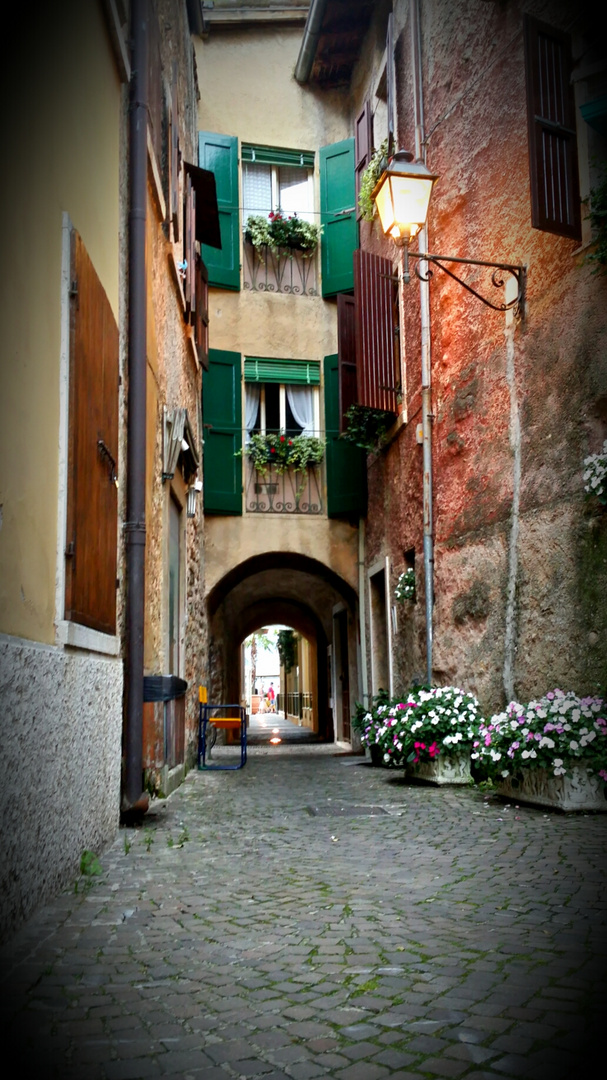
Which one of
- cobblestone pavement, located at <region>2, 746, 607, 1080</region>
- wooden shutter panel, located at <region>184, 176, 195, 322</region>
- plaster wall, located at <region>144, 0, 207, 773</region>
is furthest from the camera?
wooden shutter panel, located at <region>184, 176, 195, 322</region>

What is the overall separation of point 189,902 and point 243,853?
116cm

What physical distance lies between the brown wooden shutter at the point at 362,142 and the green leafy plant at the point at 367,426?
306 cm

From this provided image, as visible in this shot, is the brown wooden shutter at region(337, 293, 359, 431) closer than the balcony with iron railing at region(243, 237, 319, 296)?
Yes

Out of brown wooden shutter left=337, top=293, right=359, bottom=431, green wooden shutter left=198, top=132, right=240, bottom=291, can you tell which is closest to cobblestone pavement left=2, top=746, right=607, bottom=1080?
brown wooden shutter left=337, top=293, right=359, bottom=431

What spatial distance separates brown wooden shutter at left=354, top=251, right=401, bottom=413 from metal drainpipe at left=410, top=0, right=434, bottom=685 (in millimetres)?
891

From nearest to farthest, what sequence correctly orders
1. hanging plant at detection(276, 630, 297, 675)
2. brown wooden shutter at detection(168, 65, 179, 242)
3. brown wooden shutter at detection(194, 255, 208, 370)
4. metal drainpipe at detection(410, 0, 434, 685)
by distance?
1. brown wooden shutter at detection(168, 65, 179, 242)
2. metal drainpipe at detection(410, 0, 434, 685)
3. brown wooden shutter at detection(194, 255, 208, 370)
4. hanging plant at detection(276, 630, 297, 675)

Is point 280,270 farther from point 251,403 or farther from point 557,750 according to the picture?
point 557,750

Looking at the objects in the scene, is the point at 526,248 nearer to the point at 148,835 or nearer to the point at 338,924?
the point at 148,835

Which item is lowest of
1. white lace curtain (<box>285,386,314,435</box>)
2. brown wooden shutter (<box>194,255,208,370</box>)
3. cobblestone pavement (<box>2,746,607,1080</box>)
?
cobblestone pavement (<box>2,746,607,1080</box>)

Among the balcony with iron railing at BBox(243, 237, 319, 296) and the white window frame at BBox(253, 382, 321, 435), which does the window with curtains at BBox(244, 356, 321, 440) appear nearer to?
the white window frame at BBox(253, 382, 321, 435)

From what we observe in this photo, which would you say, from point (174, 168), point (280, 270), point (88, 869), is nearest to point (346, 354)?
point (280, 270)

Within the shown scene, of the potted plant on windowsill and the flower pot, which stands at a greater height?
the potted plant on windowsill

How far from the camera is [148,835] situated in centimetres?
544

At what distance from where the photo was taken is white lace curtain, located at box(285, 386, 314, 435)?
13219 mm
